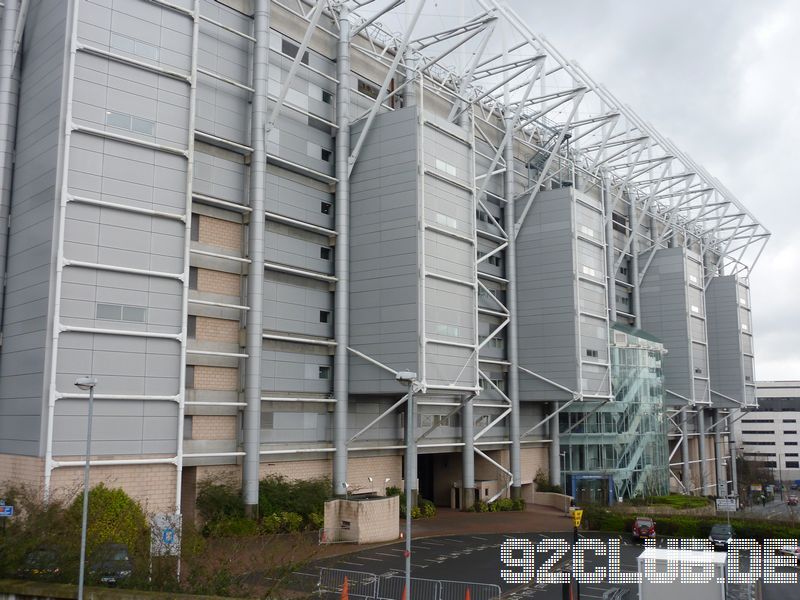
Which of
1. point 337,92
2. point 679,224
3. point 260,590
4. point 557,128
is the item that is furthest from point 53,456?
point 679,224

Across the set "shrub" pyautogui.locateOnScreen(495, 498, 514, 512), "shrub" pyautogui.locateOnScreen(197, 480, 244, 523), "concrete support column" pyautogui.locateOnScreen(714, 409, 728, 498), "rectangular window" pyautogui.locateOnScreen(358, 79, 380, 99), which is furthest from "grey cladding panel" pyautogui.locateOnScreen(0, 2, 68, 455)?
"concrete support column" pyautogui.locateOnScreen(714, 409, 728, 498)

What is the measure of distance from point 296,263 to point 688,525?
2777 cm

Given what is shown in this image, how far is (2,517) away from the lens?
24.5 meters

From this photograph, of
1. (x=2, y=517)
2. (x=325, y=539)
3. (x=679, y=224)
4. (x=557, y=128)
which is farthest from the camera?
(x=679, y=224)

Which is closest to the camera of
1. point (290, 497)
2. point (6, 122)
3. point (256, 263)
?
point (6, 122)

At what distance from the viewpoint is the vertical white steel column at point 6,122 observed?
118ft

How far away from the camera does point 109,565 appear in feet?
70.2

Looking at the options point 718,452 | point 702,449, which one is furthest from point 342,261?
point 718,452

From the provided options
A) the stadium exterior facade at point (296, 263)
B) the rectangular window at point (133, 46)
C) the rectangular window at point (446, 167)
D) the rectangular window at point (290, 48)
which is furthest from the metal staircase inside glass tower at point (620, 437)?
the rectangular window at point (133, 46)

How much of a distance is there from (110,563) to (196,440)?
17816 mm

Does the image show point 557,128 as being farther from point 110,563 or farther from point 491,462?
point 110,563

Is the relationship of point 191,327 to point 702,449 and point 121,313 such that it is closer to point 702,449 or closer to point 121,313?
point 121,313

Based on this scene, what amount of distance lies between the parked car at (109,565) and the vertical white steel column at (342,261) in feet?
76.4

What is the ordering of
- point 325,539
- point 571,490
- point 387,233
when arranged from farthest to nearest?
1. point 571,490
2. point 387,233
3. point 325,539
